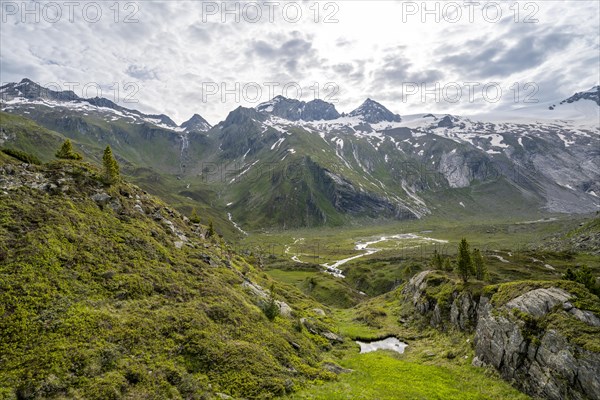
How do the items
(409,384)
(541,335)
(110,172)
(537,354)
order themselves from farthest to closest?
(110,172)
(409,384)
(541,335)
(537,354)

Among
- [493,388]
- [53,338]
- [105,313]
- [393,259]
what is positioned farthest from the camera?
[393,259]

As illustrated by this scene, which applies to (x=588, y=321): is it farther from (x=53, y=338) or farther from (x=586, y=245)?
(x=586, y=245)

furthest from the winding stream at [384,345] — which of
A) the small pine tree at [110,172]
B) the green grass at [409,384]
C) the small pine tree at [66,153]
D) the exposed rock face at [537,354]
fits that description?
the small pine tree at [66,153]

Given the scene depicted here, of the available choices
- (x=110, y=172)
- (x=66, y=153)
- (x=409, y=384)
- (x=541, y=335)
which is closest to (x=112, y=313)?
(x=110, y=172)

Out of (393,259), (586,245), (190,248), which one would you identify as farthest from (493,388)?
(586,245)

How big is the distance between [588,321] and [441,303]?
2054 centimetres

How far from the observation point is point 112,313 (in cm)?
2447

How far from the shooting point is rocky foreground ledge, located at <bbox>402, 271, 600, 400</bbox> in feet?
73.9

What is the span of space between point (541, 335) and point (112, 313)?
35177 mm

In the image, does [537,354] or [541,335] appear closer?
[537,354]

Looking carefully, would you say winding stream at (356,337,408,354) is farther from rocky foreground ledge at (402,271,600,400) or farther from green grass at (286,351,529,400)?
rocky foreground ledge at (402,271,600,400)

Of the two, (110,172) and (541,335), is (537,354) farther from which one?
(110,172)

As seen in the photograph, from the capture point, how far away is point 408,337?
4569cm

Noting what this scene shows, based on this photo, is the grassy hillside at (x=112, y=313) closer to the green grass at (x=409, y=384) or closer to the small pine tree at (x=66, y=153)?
the green grass at (x=409, y=384)
